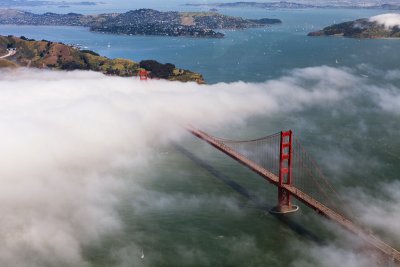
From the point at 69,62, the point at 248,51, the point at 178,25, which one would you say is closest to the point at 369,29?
the point at 248,51

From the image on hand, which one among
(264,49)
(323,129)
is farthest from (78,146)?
(264,49)

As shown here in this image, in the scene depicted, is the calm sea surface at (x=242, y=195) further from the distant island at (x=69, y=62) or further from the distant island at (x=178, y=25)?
the distant island at (x=178, y=25)

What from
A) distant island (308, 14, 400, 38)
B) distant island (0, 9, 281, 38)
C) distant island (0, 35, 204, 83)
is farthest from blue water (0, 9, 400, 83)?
distant island (308, 14, 400, 38)

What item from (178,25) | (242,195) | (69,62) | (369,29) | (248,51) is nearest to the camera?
(242,195)

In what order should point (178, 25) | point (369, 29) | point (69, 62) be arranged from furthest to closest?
point (178, 25) < point (369, 29) < point (69, 62)

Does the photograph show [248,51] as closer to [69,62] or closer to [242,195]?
[69,62]
